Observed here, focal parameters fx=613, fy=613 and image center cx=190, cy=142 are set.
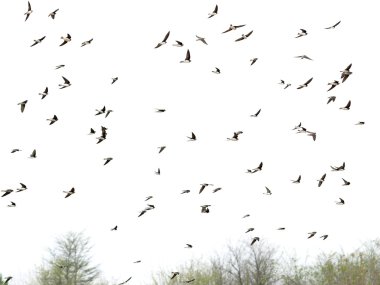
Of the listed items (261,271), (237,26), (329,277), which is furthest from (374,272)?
(237,26)

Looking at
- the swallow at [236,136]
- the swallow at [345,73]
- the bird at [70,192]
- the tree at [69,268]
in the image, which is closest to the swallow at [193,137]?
the swallow at [236,136]

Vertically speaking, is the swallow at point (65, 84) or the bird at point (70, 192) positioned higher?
the swallow at point (65, 84)

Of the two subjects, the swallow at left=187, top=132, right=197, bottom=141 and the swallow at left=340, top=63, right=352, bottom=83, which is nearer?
the swallow at left=187, top=132, right=197, bottom=141

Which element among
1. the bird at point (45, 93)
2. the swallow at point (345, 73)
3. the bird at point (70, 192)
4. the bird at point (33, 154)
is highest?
the bird at point (45, 93)

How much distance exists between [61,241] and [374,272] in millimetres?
30278

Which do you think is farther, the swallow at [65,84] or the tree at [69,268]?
the tree at [69,268]

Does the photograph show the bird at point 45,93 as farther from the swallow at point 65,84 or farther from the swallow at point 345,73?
the swallow at point 345,73

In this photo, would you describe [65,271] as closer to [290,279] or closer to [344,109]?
[290,279]

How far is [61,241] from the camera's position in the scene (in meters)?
61.8

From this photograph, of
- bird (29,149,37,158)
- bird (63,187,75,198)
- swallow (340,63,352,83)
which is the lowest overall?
bird (63,187,75,198)

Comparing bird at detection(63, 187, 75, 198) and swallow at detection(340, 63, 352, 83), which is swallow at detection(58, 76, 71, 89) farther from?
swallow at detection(340, 63, 352, 83)

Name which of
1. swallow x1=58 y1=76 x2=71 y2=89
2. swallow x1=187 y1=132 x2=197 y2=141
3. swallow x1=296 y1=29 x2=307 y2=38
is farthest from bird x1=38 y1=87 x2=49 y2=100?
swallow x1=296 y1=29 x2=307 y2=38

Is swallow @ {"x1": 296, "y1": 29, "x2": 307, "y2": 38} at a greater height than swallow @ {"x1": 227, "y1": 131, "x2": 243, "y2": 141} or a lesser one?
greater

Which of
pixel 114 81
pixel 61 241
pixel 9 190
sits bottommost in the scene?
pixel 9 190
